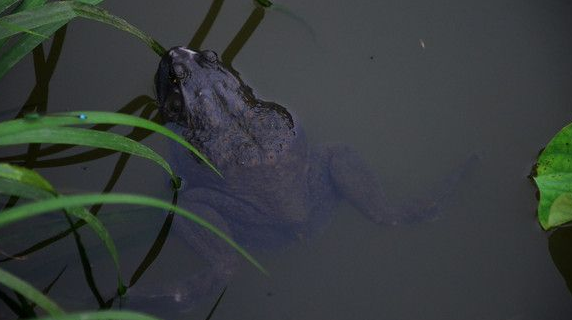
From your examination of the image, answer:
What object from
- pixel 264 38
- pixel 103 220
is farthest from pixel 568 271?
pixel 103 220

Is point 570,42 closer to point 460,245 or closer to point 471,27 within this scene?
point 471,27

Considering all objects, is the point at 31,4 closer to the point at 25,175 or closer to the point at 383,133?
the point at 25,175

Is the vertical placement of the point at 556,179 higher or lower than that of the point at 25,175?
higher

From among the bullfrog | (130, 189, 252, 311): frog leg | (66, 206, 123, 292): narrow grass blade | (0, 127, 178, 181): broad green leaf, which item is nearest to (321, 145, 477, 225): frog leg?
the bullfrog

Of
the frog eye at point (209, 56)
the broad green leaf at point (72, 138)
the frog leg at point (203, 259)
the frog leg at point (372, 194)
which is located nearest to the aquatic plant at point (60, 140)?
the broad green leaf at point (72, 138)

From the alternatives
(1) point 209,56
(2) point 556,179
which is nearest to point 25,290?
(1) point 209,56

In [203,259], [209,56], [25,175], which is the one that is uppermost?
[209,56]
